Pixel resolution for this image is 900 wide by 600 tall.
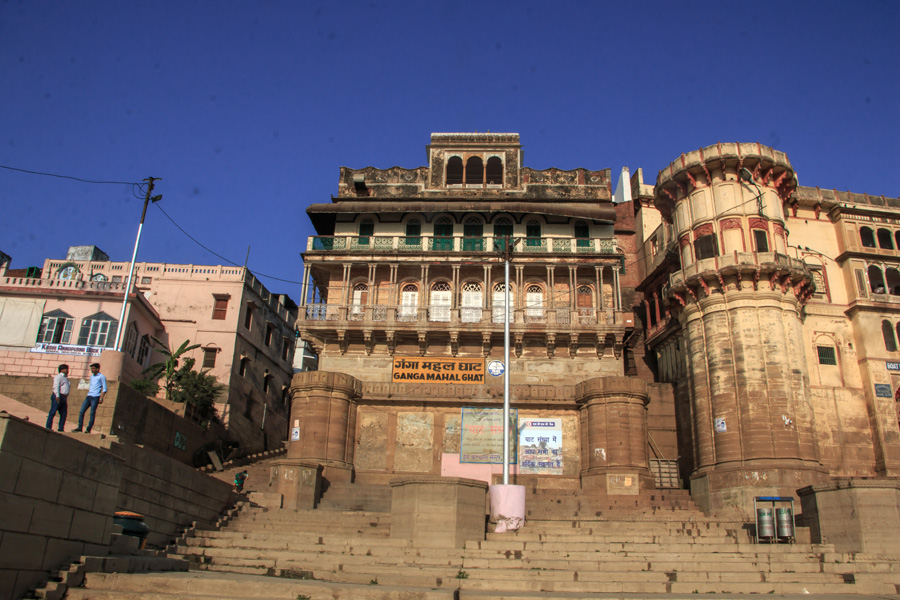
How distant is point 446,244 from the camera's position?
1390 inches

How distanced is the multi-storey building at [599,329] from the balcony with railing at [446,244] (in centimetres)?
11

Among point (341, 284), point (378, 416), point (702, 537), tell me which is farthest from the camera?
point (341, 284)

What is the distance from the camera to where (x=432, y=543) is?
16562 mm

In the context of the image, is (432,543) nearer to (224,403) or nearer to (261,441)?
(224,403)

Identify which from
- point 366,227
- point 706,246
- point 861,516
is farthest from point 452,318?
point 861,516

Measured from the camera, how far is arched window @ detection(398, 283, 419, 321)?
34094mm

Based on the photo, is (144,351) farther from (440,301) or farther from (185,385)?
(440,301)

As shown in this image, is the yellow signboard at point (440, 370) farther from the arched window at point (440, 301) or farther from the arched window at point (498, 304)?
the arched window at point (440, 301)

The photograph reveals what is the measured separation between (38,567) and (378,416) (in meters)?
20.2

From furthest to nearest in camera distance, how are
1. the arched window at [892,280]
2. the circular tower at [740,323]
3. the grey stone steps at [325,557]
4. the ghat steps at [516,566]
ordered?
the arched window at [892,280] → the circular tower at [740,323] → the grey stone steps at [325,557] → the ghat steps at [516,566]

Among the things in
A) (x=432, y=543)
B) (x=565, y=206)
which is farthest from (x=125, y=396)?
(x=565, y=206)

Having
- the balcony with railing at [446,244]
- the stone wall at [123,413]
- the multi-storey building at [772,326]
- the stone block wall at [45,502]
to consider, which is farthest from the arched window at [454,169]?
the stone block wall at [45,502]

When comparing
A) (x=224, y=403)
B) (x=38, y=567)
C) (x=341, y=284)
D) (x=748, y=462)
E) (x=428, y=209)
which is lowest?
(x=38, y=567)

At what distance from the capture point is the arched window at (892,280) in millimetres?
36306
